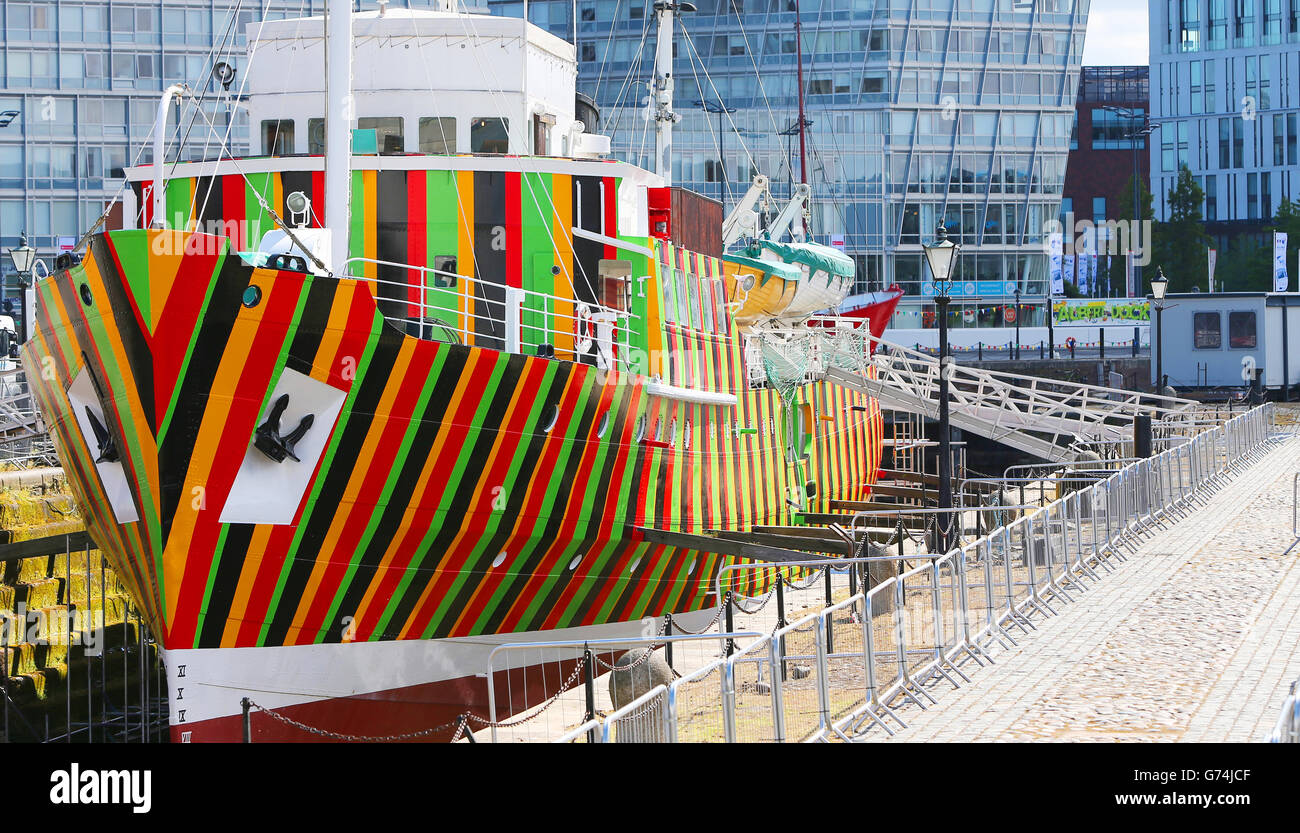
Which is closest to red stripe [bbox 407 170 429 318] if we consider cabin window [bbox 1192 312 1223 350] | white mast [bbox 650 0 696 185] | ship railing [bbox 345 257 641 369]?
ship railing [bbox 345 257 641 369]

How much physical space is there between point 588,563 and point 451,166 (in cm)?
420

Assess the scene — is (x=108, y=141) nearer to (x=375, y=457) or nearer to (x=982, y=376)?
(x=982, y=376)

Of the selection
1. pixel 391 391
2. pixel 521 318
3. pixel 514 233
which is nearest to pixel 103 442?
pixel 391 391

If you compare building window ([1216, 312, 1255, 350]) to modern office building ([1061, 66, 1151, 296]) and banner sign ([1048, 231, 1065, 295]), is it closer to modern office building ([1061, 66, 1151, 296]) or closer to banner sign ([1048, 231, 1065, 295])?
banner sign ([1048, 231, 1065, 295])

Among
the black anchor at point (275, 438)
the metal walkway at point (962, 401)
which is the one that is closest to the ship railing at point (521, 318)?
the black anchor at point (275, 438)

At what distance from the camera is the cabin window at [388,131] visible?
58.6 ft

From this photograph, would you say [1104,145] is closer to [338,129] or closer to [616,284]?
[616,284]

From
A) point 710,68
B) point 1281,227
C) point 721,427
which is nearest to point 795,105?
point 710,68

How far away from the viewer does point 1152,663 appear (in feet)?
40.6

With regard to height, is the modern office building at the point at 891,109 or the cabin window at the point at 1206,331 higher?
the modern office building at the point at 891,109

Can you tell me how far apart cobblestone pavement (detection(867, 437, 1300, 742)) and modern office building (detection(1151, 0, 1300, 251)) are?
78505 mm

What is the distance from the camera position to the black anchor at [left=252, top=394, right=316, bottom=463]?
1220 centimetres

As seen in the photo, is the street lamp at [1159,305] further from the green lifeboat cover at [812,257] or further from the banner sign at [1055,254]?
the banner sign at [1055,254]
